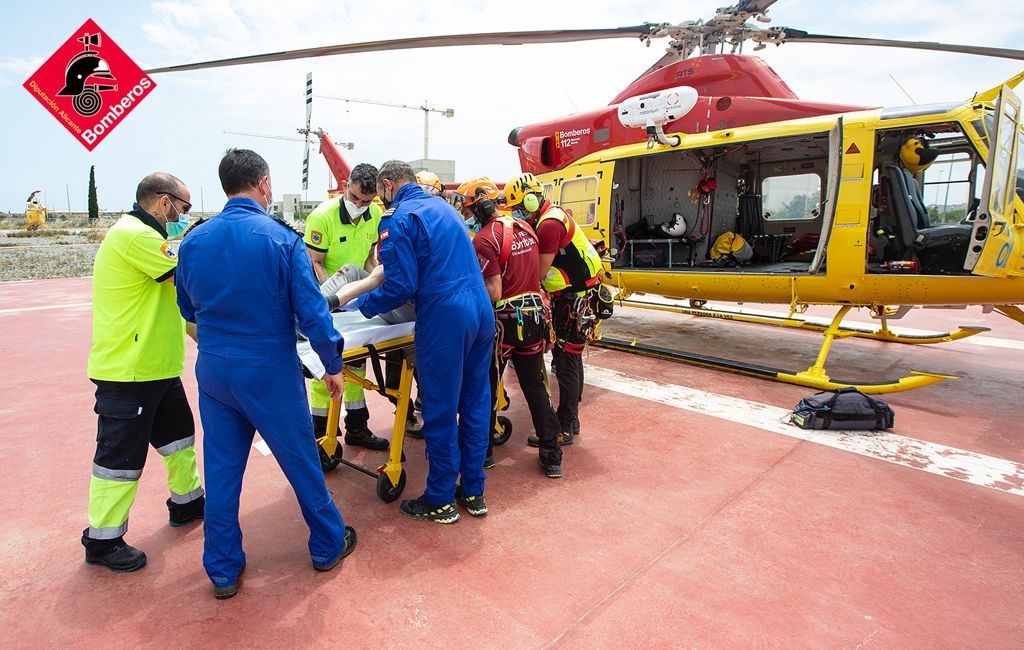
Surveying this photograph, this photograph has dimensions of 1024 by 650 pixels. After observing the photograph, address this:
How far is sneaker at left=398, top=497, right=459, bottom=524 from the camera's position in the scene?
3143mm

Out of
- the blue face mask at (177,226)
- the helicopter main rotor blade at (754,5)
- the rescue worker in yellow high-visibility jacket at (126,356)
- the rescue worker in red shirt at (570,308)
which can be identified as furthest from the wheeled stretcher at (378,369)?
the helicopter main rotor blade at (754,5)

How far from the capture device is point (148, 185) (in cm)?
281

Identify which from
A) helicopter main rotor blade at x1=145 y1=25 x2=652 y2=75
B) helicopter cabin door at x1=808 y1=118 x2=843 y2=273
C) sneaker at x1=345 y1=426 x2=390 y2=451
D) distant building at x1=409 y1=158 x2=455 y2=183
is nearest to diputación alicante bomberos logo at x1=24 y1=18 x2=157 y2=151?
helicopter main rotor blade at x1=145 y1=25 x2=652 y2=75

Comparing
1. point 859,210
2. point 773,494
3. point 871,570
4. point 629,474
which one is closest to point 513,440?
point 629,474

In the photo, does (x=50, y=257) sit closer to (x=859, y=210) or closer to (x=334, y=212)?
(x=334, y=212)

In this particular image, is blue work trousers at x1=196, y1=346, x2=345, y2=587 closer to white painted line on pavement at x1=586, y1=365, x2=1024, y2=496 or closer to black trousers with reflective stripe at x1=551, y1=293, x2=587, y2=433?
black trousers with reflective stripe at x1=551, y1=293, x2=587, y2=433

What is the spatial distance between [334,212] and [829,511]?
383 cm

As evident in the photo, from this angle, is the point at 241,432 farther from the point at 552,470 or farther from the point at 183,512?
the point at 552,470

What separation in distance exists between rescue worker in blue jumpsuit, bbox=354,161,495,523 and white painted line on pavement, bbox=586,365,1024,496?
255 centimetres

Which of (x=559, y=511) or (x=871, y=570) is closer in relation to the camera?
(x=871, y=570)

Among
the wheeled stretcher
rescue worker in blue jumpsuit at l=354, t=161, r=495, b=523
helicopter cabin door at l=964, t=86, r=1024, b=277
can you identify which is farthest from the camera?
helicopter cabin door at l=964, t=86, r=1024, b=277

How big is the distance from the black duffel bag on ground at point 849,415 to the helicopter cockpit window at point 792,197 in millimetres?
5116

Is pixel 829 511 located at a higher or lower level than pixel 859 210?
lower

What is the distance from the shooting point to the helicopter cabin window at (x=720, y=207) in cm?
826
